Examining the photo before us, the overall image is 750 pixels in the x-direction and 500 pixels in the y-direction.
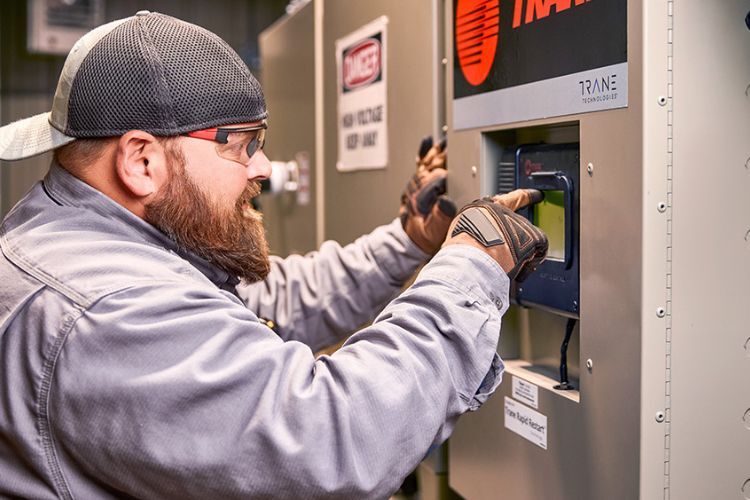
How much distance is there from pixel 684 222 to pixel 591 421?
11.5 inches

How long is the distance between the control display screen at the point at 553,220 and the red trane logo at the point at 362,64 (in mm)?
648

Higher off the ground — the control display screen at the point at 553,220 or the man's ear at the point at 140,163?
the man's ear at the point at 140,163

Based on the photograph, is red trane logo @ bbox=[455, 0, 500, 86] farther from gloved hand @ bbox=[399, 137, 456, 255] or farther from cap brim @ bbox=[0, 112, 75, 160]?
cap brim @ bbox=[0, 112, 75, 160]

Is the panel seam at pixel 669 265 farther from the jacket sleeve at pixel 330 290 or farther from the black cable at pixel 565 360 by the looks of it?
the jacket sleeve at pixel 330 290

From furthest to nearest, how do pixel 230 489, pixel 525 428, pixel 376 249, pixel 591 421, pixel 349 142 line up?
pixel 349 142
pixel 376 249
pixel 525 428
pixel 591 421
pixel 230 489

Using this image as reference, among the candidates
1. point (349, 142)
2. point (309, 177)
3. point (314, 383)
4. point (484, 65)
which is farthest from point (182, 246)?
point (309, 177)

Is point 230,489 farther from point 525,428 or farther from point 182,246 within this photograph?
point 525,428

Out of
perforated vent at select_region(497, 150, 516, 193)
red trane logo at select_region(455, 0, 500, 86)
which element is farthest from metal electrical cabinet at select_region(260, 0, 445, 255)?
perforated vent at select_region(497, 150, 516, 193)

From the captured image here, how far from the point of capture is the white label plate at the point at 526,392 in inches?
46.5

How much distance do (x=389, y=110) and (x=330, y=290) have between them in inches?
15.7

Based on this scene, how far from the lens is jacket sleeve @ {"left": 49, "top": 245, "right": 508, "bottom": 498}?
2.94 ft

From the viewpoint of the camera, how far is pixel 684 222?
3.06 ft

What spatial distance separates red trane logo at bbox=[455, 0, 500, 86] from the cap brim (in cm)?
62

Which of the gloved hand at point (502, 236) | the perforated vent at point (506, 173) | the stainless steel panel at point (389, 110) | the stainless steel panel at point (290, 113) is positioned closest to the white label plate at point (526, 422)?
the gloved hand at point (502, 236)
